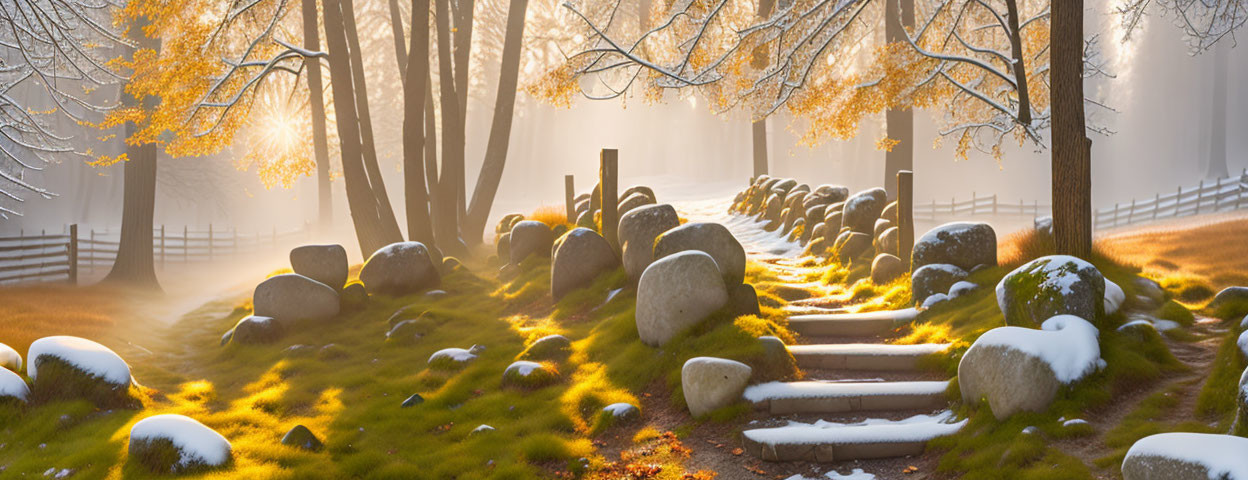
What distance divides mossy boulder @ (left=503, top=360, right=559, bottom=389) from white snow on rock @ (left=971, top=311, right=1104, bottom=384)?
3.88m

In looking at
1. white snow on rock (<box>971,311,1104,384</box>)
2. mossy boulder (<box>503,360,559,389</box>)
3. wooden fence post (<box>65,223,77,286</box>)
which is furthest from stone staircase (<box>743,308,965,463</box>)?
wooden fence post (<box>65,223,77,286</box>)

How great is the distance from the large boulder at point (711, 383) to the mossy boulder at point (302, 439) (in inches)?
120

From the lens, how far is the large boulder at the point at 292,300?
35.7 ft

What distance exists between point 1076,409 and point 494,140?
44.7 feet

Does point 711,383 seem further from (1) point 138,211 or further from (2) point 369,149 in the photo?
(1) point 138,211

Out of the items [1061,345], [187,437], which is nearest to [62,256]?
[187,437]

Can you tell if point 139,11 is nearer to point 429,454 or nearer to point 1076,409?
point 429,454

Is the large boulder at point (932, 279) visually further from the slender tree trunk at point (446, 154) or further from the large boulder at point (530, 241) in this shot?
the slender tree trunk at point (446, 154)

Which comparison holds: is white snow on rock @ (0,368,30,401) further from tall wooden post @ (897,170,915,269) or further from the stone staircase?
tall wooden post @ (897,170,915,269)

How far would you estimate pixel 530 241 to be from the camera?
13484mm

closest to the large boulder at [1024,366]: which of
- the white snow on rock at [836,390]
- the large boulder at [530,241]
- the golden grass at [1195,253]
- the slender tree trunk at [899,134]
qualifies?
the white snow on rock at [836,390]

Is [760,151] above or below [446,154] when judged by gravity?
above

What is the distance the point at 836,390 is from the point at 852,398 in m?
0.15

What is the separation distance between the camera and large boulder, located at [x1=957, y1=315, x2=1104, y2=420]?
5500 millimetres
